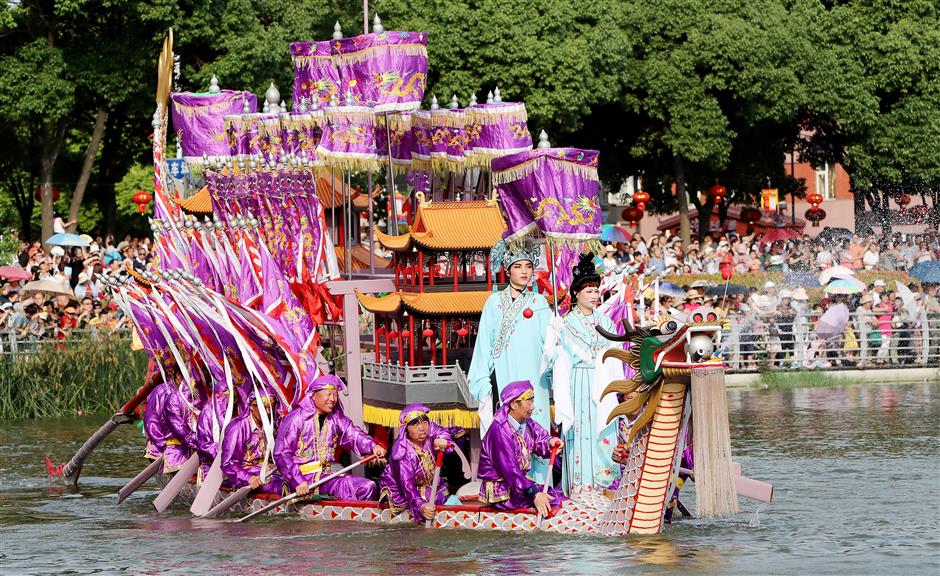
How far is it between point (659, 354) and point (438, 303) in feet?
11.4

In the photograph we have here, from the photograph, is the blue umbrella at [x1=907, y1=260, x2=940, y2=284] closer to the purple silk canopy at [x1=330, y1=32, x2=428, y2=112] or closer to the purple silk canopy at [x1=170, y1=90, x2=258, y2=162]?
the purple silk canopy at [x1=170, y1=90, x2=258, y2=162]

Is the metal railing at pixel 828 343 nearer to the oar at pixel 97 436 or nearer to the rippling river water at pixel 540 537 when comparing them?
the rippling river water at pixel 540 537

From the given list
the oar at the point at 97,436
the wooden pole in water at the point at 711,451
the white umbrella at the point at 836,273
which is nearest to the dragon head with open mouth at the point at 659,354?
the wooden pole in water at the point at 711,451

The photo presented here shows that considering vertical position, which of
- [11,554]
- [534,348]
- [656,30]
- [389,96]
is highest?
[656,30]

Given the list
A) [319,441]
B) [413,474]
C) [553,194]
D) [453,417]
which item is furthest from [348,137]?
→ [413,474]

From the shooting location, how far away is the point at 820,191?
2373 inches

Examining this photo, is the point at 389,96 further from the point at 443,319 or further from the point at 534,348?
the point at 534,348

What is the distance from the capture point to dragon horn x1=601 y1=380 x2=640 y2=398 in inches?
509

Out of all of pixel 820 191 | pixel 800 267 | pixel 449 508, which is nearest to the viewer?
pixel 449 508

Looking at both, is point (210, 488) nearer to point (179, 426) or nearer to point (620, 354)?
point (179, 426)

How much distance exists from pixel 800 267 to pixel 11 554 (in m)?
21.2

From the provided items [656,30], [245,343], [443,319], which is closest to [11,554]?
[245,343]

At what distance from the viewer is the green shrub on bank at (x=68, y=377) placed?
77.5 ft

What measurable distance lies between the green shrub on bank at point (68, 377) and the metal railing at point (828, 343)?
9.34 metres
